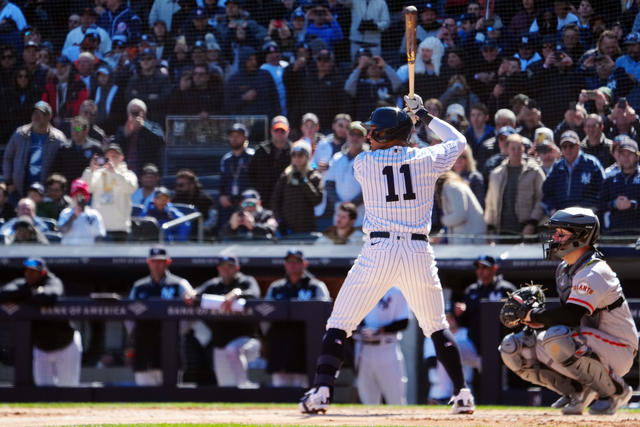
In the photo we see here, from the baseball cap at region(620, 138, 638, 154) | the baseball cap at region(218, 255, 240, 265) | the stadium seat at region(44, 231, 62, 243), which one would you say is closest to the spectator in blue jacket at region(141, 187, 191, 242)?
the stadium seat at region(44, 231, 62, 243)

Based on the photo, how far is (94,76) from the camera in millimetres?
11719

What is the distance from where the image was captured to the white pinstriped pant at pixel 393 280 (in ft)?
16.2

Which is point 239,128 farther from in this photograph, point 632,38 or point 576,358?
point 576,358

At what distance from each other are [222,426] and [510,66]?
21.0ft

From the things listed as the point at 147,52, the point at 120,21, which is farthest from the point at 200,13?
the point at 120,21

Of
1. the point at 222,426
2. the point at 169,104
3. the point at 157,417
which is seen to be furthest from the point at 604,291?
the point at 169,104

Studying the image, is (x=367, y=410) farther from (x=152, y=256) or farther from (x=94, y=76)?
(x=94, y=76)

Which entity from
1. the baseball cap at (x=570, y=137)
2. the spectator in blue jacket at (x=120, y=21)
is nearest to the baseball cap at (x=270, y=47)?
the spectator in blue jacket at (x=120, y=21)

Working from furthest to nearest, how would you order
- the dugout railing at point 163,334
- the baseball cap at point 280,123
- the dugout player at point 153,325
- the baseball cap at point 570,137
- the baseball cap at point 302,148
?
the baseball cap at point 280,123
the baseball cap at point 302,148
the baseball cap at point 570,137
the dugout player at point 153,325
the dugout railing at point 163,334

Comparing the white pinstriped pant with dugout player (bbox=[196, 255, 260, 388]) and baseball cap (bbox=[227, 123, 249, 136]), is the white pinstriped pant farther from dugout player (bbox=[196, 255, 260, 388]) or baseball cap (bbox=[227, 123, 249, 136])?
baseball cap (bbox=[227, 123, 249, 136])

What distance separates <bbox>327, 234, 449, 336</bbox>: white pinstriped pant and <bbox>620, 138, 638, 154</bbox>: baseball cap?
4.22 m

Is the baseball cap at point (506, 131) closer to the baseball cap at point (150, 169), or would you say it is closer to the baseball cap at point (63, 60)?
the baseball cap at point (150, 169)

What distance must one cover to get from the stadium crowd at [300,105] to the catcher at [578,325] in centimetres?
376

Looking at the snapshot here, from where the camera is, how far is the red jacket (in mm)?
11477
